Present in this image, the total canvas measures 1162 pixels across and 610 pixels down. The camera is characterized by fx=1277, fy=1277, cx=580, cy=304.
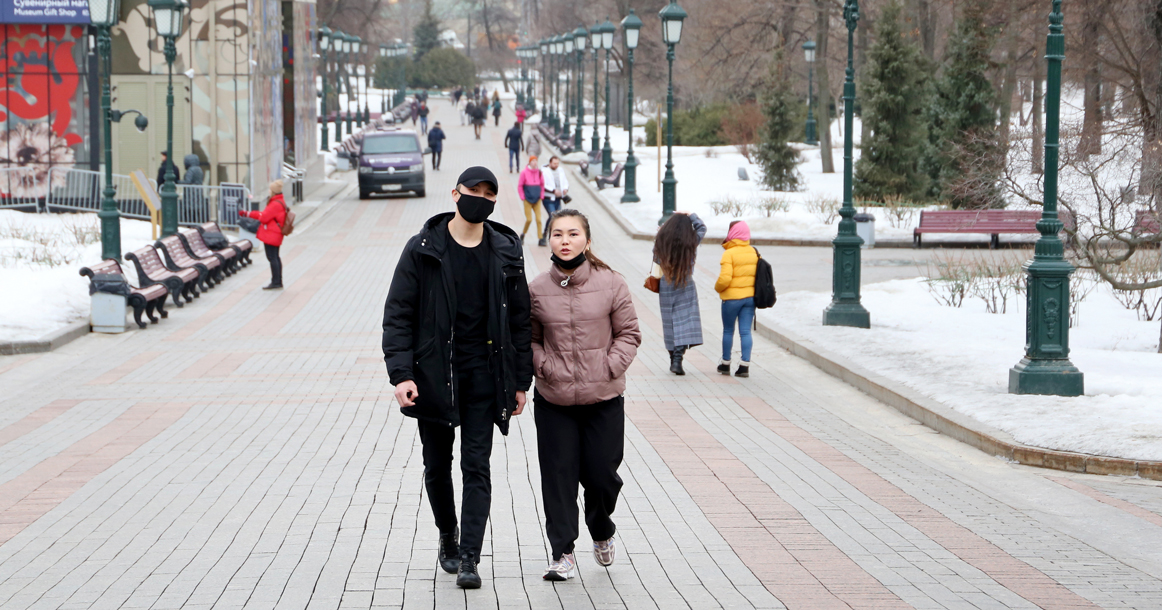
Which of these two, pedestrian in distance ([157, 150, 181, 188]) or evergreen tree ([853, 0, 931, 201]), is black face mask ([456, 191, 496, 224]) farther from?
evergreen tree ([853, 0, 931, 201])

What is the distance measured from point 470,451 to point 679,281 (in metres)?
6.23

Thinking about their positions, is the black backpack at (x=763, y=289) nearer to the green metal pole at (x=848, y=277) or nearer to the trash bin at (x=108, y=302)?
the green metal pole at (x=848, y=277)

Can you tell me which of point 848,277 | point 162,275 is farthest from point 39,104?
point 848,277

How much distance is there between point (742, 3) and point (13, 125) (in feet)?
81.3

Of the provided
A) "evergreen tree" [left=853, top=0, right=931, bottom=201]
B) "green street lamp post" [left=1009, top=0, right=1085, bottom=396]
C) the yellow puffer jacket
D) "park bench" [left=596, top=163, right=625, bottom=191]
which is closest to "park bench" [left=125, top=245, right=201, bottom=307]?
the yellow puffer jacket

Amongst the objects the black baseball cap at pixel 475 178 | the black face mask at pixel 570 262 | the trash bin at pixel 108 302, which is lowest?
the trash bin at pixel 108 302

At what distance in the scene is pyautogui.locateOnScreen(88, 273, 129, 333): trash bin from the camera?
47.7ft

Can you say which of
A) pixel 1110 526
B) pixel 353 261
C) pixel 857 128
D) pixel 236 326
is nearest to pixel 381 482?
pixel 1110 526

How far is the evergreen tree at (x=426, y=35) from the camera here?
130 meters

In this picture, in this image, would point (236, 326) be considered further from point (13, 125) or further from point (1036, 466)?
point (13, 125)

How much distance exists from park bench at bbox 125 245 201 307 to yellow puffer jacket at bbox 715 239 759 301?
7.72 metres

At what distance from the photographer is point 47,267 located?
57.7 ft

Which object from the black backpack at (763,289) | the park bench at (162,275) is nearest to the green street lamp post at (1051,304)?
the black backpack at (763,289)

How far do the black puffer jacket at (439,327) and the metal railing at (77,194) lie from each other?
71.3 ft
